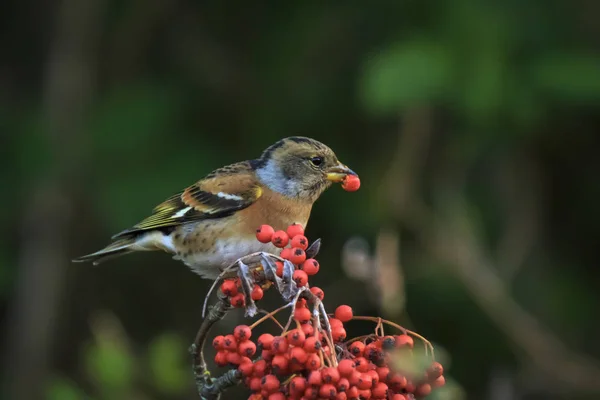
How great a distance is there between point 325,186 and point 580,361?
5.33 feet

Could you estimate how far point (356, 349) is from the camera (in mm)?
1697

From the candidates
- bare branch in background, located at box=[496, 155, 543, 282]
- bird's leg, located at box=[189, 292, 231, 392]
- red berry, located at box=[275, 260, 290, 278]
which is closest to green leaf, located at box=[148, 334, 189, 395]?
bird's leg, located at box=[189, 292, 231, 392]

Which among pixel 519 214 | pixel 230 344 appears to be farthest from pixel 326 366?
pixel 519 214

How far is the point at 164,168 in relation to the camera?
452 centimetres

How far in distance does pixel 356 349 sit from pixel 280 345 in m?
0.16

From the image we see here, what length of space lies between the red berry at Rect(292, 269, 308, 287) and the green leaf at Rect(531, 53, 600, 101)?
246cm

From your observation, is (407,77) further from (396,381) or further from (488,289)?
(396,381)

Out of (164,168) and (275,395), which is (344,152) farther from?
(275,395)

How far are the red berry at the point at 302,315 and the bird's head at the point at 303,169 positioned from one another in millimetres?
1320

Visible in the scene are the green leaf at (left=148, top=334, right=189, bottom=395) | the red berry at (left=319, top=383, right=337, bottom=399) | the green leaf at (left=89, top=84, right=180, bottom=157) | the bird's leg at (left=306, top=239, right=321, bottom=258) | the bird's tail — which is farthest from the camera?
the green leaf at (left=89, top=84, right=180, bottom=157)

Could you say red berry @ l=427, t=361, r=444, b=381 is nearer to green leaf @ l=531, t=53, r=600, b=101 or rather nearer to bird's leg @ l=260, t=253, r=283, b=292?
bird's leg @ l=260, t=253, r=283, b=292

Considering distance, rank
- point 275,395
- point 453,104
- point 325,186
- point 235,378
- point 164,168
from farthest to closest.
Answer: point 164,168 → point 453,104 → point 325,186 → point 235,378 → point 275,395

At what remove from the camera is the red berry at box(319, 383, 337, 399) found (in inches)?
60.2

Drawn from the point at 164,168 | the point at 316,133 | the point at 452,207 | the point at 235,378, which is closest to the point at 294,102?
the point at 316,133
